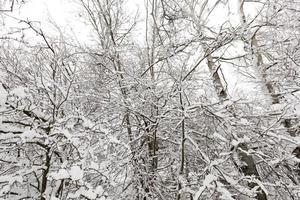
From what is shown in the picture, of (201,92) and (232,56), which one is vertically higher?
(232,56)

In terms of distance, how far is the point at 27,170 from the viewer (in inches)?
121

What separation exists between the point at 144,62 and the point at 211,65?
145cm

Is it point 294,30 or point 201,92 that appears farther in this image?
point 294,30

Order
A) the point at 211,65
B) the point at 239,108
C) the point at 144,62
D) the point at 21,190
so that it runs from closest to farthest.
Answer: the point at 21,190, the point at 239,108, the point at 144,62, the point at 211,65

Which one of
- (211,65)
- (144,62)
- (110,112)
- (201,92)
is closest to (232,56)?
(211,65)

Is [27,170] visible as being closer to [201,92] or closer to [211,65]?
[201,92]

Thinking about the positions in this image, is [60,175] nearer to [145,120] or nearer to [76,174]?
[76,174]

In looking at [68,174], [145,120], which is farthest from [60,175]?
[145,120]

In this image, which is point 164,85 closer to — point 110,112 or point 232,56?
point 110,112

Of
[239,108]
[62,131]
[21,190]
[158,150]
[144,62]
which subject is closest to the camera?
[62,131]

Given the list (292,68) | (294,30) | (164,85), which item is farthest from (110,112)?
(294,30)

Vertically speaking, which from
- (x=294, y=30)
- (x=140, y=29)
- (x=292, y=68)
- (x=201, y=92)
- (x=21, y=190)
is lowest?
(x=21, y=190)

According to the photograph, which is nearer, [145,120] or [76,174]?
[76,174]

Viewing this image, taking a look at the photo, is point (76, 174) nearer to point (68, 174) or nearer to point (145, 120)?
point (68, 174)
